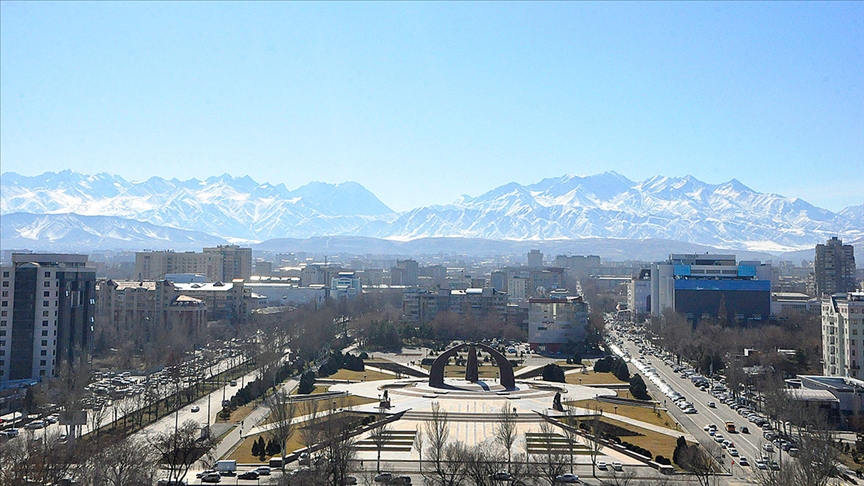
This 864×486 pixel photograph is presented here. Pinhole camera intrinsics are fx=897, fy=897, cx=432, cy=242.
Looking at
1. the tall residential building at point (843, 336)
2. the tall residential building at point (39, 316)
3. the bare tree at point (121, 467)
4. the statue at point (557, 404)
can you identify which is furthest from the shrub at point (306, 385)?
the tall residential building at point (843, 336)

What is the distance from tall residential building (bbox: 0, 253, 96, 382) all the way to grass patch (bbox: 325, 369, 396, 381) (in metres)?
15.1

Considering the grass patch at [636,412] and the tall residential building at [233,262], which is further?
the tall residential building at [233,262]

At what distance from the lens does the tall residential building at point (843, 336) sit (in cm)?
4950

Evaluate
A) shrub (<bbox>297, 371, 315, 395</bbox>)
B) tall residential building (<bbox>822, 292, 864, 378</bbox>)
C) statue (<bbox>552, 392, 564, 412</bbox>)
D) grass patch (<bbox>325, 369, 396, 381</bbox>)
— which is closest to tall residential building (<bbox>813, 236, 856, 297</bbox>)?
tall residential building (<bbox>822, 292, 864, 378</bbox>)

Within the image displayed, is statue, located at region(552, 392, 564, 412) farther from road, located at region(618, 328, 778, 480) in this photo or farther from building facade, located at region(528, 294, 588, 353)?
building facade, located at region(528, 294, 588, 353)

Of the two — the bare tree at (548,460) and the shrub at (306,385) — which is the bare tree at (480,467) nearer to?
the bare tree at (548,460)

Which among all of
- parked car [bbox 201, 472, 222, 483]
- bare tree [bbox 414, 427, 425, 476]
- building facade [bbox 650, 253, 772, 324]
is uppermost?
building facade [bbox 650, 253, 772, 324]

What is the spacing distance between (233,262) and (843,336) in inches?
3850

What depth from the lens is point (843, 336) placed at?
166 feet

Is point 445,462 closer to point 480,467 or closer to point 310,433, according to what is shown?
point 480,467

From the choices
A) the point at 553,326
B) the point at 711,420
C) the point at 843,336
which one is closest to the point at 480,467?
the point at 711,420

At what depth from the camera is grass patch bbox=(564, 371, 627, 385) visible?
55062 mm

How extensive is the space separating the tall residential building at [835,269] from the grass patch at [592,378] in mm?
63031

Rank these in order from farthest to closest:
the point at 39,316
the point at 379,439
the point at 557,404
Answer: the point at 39,316, the point at 557,404, the point at 379,439
